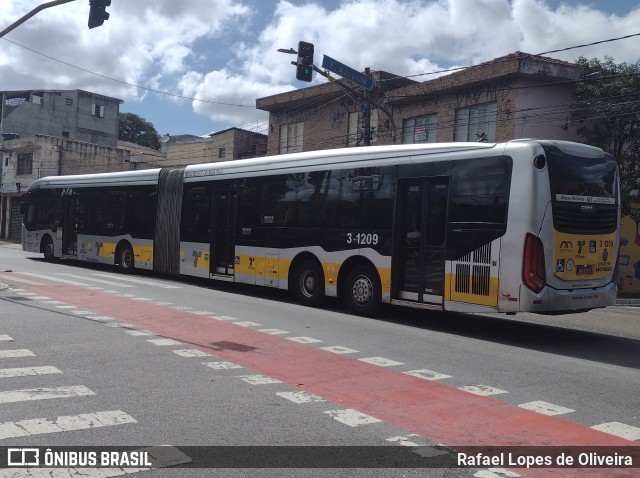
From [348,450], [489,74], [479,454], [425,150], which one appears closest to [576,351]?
[425,150]

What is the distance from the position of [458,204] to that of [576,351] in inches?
115

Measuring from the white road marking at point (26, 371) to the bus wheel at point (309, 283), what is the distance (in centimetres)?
676

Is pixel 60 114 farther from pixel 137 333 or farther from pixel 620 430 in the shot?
pixel 620 430

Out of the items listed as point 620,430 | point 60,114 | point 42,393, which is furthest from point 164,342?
point 60,114

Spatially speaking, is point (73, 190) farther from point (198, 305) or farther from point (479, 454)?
point (479, 454)

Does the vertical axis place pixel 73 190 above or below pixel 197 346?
above

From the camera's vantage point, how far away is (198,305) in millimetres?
12141

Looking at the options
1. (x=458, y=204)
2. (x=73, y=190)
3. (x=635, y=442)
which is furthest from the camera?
(x=73, y=190)

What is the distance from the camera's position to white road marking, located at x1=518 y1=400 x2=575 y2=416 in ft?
18.8

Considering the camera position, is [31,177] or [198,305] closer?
[198,305]

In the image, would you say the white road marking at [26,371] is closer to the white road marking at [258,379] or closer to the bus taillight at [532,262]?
the white road marking at [258,379]

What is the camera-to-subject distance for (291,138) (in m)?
30.9

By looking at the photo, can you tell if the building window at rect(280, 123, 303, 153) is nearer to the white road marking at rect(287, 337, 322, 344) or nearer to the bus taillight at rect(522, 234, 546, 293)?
the white road marking at rect(287, 337, 322, 344)

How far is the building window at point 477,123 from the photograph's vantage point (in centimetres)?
2167
